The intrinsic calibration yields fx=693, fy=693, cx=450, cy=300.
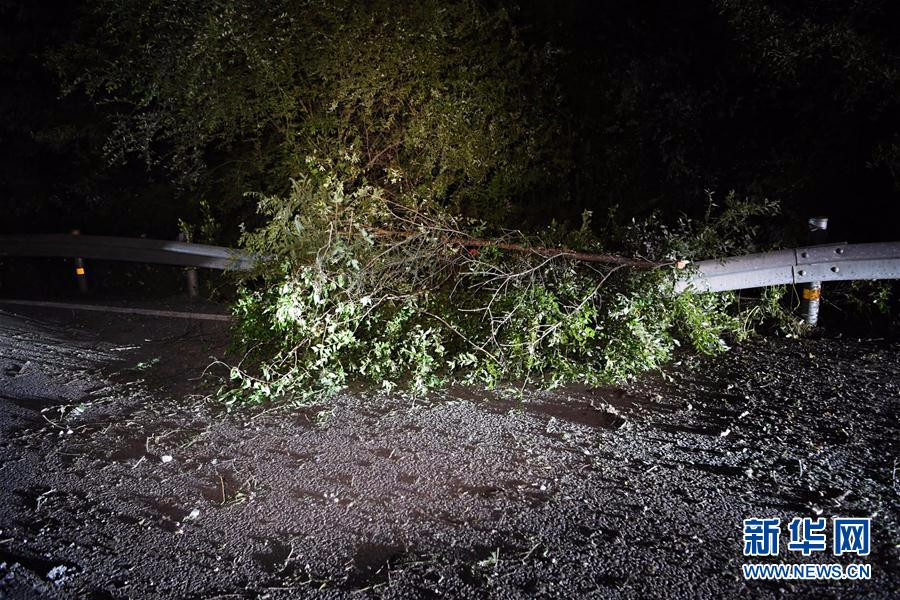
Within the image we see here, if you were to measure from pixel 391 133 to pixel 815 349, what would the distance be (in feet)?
19.0

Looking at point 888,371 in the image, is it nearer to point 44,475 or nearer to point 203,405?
point 203,405

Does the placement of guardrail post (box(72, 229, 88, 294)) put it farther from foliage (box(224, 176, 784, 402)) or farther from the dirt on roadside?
foliage (box(224, 176, 784, 402))

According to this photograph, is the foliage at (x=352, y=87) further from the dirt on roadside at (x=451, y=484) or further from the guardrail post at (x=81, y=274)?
the dirt on roadside at (x=451, y=484)

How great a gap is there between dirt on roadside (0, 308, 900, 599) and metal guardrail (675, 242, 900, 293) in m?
0.74

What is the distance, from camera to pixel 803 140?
862 cm

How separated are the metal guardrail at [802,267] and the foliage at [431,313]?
0.75 feet

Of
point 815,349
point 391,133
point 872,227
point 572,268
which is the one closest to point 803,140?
point 872,227

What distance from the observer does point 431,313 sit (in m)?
5.70

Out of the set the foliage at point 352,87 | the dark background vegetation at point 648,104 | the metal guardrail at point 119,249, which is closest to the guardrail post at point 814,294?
the dark background vegetation at point 648,104

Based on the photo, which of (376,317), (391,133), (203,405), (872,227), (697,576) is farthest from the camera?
(391,133)

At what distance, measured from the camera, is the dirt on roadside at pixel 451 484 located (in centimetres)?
301

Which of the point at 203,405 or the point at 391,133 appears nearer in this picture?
the point at 203,405

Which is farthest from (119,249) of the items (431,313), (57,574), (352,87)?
(57,574)

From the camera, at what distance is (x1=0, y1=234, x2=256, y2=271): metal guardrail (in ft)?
28.7
